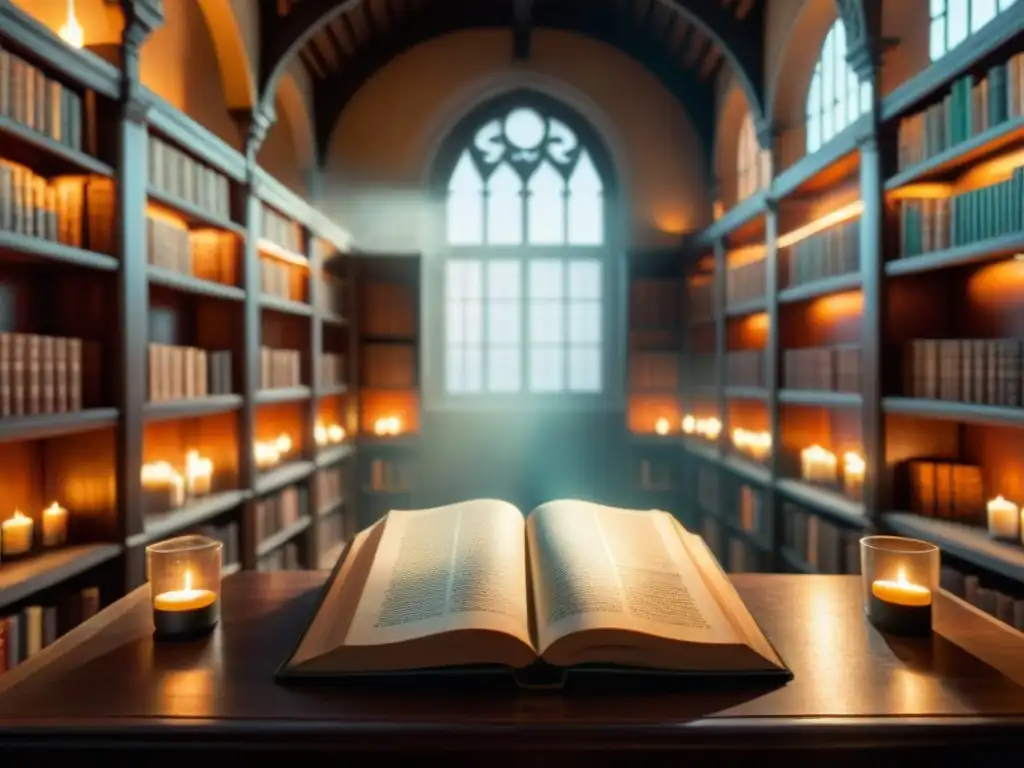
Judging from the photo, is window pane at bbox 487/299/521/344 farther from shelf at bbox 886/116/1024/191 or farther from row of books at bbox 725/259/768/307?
shelf at bbox 886/116/1024/191

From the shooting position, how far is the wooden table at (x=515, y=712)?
806mm

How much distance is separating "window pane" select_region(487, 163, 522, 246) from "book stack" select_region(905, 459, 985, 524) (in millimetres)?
4236

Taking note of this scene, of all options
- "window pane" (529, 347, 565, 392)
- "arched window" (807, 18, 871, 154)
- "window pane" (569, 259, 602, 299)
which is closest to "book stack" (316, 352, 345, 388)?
"window pane" (529, 347, 565, 392)

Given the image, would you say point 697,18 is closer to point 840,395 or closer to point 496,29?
→ point 496,29

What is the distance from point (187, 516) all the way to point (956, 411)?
307 cm

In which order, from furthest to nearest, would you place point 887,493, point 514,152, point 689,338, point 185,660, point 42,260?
point 514,152
point 689,338
point 887,493
point 42,260
point 185,660

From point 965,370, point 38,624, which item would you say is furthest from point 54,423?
point 965,370

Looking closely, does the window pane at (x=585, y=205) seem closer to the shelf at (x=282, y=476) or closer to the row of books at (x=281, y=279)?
the row of books at (x=281, y=279)

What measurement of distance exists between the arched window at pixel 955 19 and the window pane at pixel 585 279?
3.47 metres

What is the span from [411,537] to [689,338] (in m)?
5.11

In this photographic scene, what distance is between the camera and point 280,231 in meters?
4.59

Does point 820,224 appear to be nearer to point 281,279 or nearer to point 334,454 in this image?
point 281,279

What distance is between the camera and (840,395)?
353 centimetres

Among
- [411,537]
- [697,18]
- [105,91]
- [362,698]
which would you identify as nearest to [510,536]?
[411,537]
